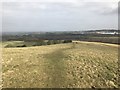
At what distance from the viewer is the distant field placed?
1848 cm

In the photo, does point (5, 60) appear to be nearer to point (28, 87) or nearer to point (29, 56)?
point (29, 56)

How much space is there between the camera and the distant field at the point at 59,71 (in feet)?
60.6

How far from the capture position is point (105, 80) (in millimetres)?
19859

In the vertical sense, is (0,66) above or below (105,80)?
above

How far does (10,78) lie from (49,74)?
Result: 366 centimetres

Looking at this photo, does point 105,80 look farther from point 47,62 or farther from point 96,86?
point 47,62

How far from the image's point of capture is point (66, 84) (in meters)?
18.3

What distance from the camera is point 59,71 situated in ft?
67.5

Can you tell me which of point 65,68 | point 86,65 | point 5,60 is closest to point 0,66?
point 5,60

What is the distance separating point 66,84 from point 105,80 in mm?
4128

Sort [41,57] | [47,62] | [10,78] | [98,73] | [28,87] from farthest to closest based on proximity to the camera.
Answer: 1. [41,57]
2. [47,62]
3. [98,73]
4. [10,78]
5. [28,87]

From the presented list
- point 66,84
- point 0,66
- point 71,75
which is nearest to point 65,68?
point 71,75

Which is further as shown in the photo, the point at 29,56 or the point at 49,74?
the point at 29,56

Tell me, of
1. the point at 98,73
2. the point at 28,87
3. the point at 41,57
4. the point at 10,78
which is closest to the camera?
the point at 28,87
